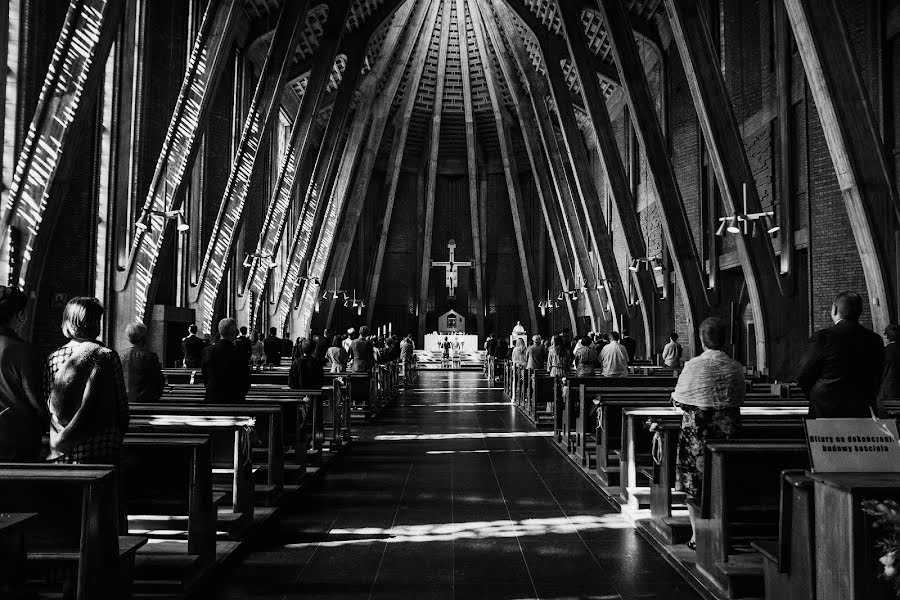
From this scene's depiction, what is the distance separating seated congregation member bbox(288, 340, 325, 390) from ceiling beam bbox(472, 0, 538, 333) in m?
19.4

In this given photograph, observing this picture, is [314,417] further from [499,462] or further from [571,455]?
[571,455]

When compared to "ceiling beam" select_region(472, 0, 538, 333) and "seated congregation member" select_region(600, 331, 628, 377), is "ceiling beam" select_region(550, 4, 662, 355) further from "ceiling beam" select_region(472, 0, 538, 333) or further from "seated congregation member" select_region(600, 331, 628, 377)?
"ceiling beam" select_region(472, 0, 538, 333)

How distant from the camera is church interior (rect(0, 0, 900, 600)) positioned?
142 inches

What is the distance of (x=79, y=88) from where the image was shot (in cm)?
1016

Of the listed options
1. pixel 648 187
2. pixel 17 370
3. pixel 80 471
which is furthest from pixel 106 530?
pixel 648 187

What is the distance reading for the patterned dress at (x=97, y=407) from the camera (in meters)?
3.59

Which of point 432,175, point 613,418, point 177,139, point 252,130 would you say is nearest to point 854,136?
→ point 613,418

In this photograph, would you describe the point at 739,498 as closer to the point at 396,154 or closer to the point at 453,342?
the point at 396,154

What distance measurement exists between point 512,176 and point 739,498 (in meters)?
28.1

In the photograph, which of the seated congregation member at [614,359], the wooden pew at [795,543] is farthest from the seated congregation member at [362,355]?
the wooden pew at [795,543]

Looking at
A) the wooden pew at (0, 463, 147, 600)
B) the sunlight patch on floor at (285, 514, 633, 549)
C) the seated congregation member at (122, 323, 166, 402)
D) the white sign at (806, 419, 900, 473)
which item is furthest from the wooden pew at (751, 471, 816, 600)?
the seated congregation member at (122, 323, 166, 402)

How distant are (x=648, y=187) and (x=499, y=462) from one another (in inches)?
650

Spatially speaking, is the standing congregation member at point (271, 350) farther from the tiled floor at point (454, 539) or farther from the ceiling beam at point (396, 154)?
the ceiling beam at point (396, 154)

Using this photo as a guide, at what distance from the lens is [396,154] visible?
31.6 m
